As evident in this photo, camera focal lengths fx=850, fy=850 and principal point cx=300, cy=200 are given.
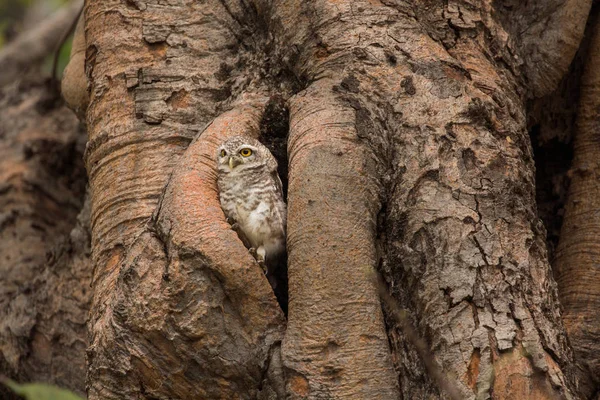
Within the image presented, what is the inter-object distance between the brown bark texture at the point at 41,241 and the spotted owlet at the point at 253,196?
1.62 m

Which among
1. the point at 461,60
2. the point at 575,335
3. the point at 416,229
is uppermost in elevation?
the point at 461,60

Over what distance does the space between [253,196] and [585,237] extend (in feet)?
5.63

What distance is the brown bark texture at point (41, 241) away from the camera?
16.9 feet

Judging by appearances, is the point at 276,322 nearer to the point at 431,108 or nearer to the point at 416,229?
the point at 416,229

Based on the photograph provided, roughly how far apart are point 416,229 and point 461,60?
98 cm

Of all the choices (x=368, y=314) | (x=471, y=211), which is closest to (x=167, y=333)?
(x=368, y=314)

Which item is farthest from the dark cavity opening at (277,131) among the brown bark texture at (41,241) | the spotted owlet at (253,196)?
the brown bark texture at (41,241)

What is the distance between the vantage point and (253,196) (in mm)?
4023

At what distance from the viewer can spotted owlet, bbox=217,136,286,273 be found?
154 inches

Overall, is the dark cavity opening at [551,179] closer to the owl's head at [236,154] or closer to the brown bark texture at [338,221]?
the brown bark texture at [338,221]

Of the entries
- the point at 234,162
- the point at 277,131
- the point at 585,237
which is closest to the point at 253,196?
the point at 234,162

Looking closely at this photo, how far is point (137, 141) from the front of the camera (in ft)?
13.7

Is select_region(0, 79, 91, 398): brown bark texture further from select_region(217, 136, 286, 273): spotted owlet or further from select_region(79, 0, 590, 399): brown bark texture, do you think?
select_region(217, 136, 286, 273): spotted owlet

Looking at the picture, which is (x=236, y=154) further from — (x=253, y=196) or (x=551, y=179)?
(x=551, y=179)
